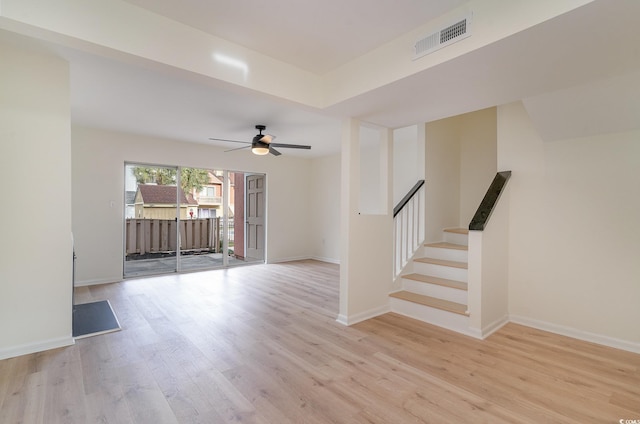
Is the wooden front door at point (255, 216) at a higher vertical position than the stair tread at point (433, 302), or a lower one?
higher

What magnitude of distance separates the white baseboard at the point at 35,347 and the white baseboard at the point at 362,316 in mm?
2599

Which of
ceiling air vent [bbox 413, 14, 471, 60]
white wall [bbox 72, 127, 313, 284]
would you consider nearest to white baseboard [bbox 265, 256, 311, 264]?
white wall [bbox 72, 127, 313, 284]

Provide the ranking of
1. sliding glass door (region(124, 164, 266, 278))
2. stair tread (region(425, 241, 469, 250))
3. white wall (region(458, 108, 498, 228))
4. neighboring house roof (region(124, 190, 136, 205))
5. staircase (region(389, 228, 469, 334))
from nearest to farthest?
staircase (region(389, 228, 469, 334)) < stair tread (region(425, 241, 469, 250)) < white wall (region(458, 108, 498, 228)) < neighboring house roof (region(124, 190, 136, 205)) < sliding glass door (region(124, 164, 266, 278))

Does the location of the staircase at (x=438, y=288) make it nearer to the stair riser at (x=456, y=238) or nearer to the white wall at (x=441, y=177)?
the stair riser at (x=456, y=238)

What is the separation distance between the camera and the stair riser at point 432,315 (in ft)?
10.0

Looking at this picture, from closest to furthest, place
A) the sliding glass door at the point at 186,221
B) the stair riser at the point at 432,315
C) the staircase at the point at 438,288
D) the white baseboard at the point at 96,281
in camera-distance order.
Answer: the stair riser at the point at 432,315, the staircase at the point at 438,288, the white baseboard at the point at 96,281, the sliding glass door at the point at 186,221

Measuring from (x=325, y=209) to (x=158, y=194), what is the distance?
3.90 m

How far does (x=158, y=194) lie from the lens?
6.81m

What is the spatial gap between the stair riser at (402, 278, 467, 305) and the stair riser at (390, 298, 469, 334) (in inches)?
10.5

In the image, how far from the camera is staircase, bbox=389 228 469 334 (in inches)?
125

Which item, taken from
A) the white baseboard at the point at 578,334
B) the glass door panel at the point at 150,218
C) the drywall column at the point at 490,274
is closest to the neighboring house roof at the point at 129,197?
the glass door panel at the point at 150,218

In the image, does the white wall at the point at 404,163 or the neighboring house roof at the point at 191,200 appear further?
the neighboring house roof at the point at 191,200

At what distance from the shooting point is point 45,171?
2625mm

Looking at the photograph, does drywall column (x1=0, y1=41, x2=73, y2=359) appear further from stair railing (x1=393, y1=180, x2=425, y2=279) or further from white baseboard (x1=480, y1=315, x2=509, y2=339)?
white baseboard (x1=480, y1=315, x2=509, y2=339)
